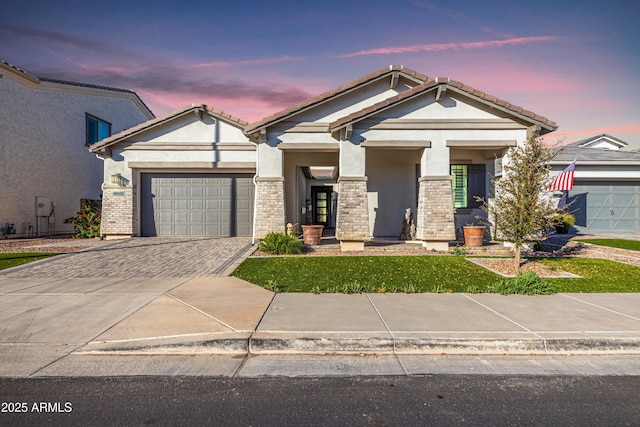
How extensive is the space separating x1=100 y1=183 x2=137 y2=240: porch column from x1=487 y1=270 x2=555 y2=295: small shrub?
45.7 ft

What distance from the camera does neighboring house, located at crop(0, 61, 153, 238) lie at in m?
16.0

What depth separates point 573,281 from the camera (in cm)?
788

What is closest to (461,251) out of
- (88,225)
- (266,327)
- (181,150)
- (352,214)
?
(352,214)

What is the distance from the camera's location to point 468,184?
15.5m

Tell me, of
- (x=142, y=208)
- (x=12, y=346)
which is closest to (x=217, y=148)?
(x=142, y=208)

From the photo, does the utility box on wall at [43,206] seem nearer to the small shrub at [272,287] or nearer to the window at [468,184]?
the small shrub at [272,287]

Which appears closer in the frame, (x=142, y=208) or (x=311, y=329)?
(x=311, y=329)

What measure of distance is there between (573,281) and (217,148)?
1322 cm

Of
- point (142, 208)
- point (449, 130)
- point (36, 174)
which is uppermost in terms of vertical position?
point (449, 130)

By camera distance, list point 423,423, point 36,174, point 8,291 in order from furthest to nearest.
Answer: point 36,174 → point 8,291 → point 423,423

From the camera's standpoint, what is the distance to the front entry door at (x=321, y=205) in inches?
978

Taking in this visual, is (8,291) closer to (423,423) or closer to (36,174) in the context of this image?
(423,423)

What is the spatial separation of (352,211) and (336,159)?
454cm

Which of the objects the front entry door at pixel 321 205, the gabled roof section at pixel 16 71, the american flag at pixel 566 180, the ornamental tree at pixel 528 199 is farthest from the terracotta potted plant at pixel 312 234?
the gabled roof section at pixel 16 71
